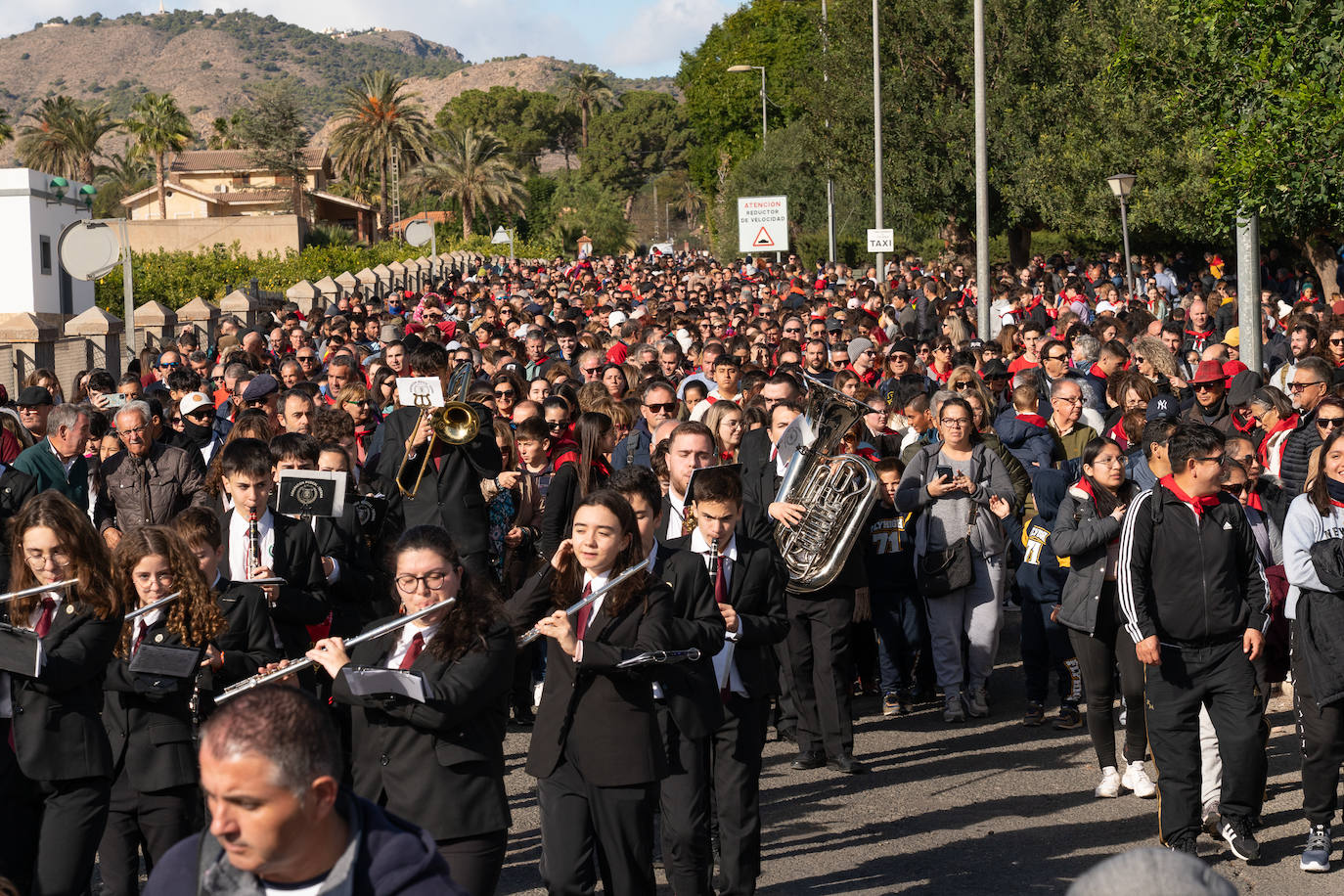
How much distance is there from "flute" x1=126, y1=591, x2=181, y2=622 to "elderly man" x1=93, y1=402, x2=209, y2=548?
3.91 metres

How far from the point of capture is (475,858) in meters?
4.88

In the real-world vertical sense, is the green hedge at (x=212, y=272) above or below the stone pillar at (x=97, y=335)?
above

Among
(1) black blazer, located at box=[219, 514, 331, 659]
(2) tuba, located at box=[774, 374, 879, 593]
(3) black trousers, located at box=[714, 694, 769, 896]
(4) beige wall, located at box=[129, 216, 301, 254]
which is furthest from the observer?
(4) beige wall, located at box=[129, 216, 301, 254]

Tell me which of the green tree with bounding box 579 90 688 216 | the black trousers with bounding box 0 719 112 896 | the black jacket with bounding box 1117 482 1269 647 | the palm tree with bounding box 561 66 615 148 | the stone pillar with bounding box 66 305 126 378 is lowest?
the black trousers with bounding box 0 719 112 896

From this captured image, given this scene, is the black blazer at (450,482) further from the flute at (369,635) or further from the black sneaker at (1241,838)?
the black sneaker at (1241,838)

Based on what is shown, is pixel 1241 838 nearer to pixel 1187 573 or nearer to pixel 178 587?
pixel 1187 573

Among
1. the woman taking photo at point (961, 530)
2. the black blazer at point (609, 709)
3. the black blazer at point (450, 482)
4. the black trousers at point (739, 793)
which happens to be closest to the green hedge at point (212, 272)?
the black blazer at point (450, 482)

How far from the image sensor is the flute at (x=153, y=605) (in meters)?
5.33

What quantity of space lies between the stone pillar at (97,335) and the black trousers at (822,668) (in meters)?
13.2

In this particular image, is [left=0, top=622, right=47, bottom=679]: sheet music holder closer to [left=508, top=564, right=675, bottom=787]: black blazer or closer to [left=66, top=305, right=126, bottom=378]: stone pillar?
[left=508, top=564, right=675, bottom=787]: black blazer

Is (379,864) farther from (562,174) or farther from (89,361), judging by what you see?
(562,174)

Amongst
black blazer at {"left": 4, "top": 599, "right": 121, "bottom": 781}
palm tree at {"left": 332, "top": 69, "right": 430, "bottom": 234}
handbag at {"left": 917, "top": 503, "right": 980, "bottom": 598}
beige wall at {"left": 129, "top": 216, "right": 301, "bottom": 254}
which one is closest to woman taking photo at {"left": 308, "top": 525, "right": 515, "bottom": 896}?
black blazer at {"left": 4, "top": 599, "right": 121, "bottom": 781}

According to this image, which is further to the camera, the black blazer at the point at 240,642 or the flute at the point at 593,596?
the black blazer at the point at 240,642

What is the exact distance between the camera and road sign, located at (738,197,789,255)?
127ft
